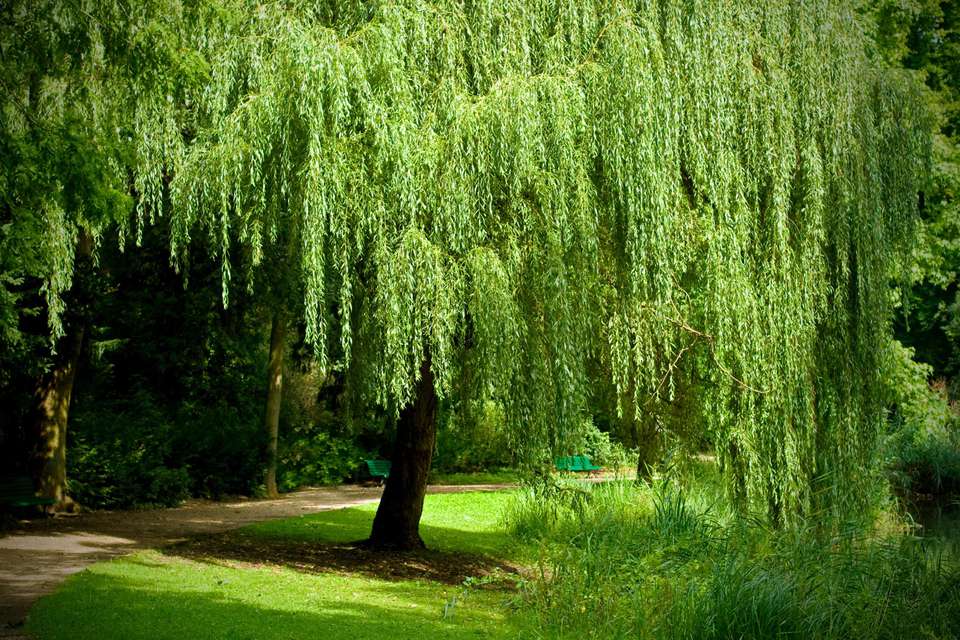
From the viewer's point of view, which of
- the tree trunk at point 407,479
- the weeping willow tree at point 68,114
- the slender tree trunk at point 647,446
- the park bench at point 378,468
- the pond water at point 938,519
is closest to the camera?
the weeping willow tree at point 68,114

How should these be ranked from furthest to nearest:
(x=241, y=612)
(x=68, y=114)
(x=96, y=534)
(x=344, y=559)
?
1. (x=96, y=534)
2. (x=344, y=559)
3. (x=241, y=612)
4. (x=68, y=114)

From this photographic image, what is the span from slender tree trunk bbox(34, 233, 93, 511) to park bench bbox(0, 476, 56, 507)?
1.46ft

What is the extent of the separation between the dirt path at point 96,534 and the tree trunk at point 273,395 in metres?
0.51

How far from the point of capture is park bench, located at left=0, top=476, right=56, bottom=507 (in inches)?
463

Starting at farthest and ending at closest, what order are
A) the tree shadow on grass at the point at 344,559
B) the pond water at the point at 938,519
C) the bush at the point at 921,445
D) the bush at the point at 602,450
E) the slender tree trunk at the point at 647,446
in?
the bush at the point at 602,450 < the bush at the point at 921,445 < the pond water at the point at 938,519 < the slender tree trunk at the point at 647,446 < the tree shadow on grass at the point at 344,559

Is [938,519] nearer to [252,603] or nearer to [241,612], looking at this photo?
[252,603]

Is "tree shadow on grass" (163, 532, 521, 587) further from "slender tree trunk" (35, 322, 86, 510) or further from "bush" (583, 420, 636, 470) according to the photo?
"bush" (583, 420, 636, 470)

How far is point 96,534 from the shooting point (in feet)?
37.1

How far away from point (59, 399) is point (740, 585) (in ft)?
33.9

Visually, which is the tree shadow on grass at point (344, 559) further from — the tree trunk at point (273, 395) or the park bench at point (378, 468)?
the park bench at point (378, 468)

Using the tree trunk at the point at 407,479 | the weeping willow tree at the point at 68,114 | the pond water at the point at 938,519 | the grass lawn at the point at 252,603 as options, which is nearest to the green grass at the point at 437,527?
the tree trunk at the point at 407,479

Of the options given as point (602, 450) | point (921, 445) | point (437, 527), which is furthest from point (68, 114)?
point (602, 450)

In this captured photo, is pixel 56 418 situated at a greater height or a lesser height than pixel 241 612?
greater

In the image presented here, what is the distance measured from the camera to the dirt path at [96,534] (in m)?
7.85
